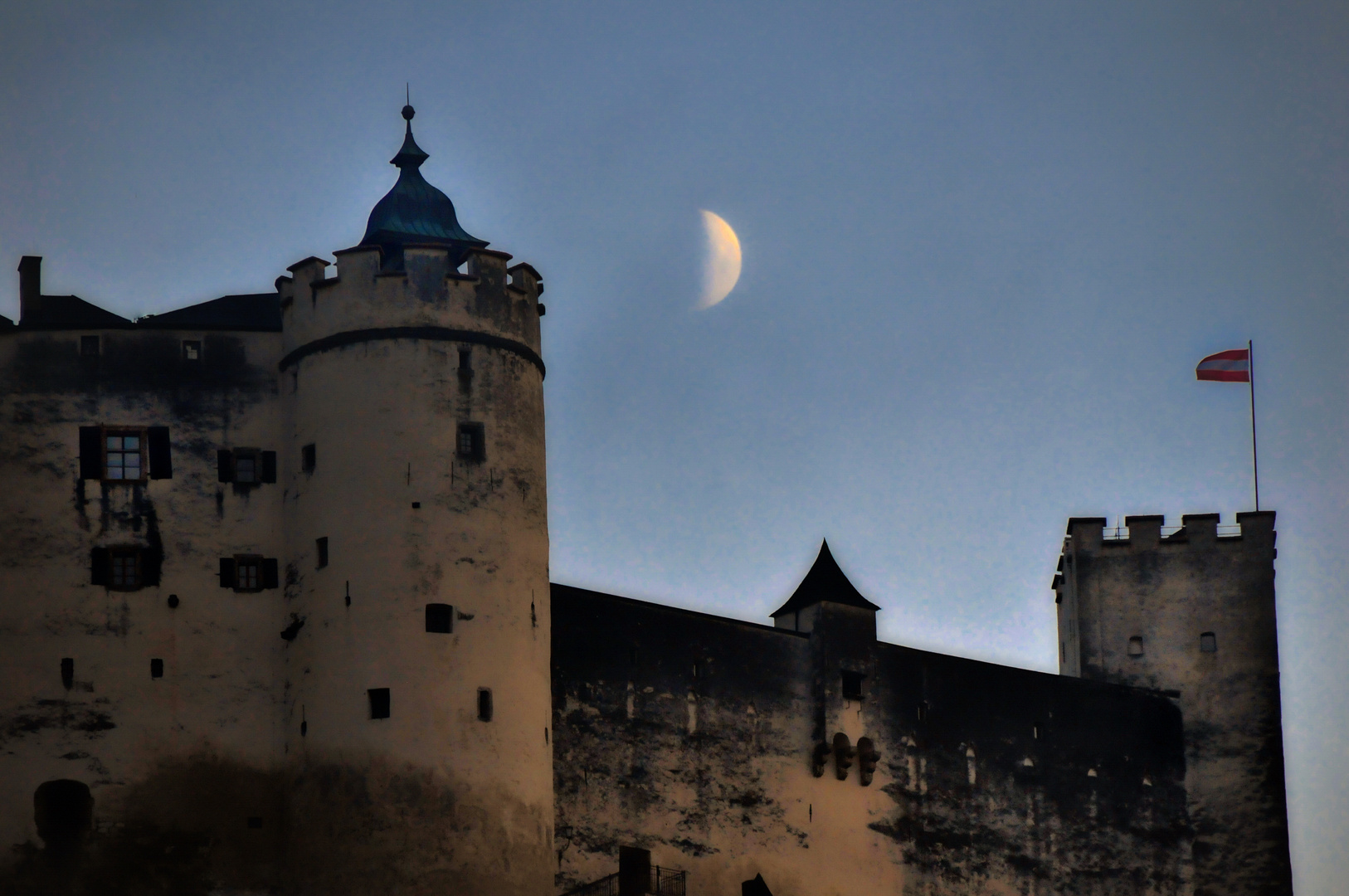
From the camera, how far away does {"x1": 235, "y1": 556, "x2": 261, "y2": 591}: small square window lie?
68125 mm

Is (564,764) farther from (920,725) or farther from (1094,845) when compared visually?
(1094,845)

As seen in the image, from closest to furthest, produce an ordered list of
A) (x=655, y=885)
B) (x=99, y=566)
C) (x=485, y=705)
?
(x=485, y=705) < (x=99, y=566) < (x=655, y=885)

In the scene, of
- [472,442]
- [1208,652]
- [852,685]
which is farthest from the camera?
[1208,652]

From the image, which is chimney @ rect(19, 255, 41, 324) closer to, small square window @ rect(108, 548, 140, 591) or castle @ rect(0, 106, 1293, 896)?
castle @ rect(0, 106, 1293, 896)

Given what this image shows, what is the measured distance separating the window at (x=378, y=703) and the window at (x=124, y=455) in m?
8.35

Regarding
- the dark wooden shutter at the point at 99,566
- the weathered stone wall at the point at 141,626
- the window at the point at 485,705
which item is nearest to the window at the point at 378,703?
the window at the point at 485,705

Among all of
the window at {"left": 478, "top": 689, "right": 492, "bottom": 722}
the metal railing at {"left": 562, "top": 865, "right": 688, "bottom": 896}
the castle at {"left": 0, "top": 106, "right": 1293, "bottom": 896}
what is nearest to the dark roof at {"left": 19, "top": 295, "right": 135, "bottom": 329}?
the castle at {"left": 0, "top": 106, "right": 1293, "bottom": 896}

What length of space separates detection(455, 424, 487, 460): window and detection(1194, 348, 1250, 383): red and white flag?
2765 centimetres

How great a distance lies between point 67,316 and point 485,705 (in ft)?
49.6

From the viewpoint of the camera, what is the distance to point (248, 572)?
6825 centimetres

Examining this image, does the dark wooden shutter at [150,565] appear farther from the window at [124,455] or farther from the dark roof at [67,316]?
the dark roof at [67,316]

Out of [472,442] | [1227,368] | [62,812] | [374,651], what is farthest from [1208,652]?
[62,812]

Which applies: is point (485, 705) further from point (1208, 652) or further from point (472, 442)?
point (1208, 652)

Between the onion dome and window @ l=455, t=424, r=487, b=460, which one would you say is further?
the onion dome
